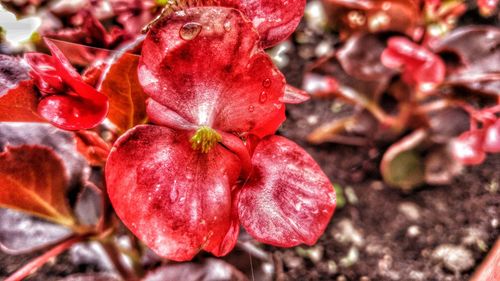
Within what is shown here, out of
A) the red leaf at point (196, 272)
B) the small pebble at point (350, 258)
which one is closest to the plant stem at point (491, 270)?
the small pebble at point (350, 258)

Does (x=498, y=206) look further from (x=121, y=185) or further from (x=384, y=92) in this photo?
(x=121, y=185)

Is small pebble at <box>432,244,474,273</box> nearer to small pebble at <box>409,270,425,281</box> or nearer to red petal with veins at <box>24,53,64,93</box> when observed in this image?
small pebble at <box>409,270,425,281</box>

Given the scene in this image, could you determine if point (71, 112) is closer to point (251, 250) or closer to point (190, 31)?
point (190, 31)

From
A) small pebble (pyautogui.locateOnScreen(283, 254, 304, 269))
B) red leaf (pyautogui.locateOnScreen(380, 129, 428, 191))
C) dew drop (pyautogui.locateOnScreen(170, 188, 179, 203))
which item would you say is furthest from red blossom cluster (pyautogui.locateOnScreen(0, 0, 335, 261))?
red leaf (pyautogui.locateOnScreen(380, 129, 428, 191))

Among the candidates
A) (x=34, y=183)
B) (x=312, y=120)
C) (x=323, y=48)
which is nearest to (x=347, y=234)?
(x=312, y=120)

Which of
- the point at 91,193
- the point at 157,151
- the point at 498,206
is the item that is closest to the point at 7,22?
the point at 157,151
